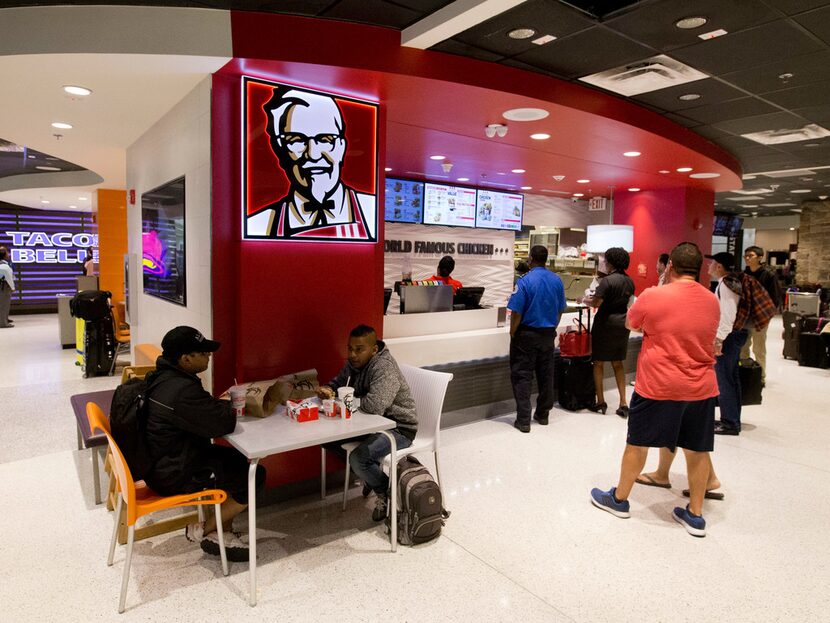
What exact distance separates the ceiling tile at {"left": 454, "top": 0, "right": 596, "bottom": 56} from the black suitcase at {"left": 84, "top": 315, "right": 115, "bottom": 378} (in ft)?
18.7

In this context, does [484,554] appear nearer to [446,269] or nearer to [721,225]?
[446,269]

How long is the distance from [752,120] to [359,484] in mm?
4921

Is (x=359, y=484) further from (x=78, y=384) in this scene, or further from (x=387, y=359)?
(x=78, y=384)

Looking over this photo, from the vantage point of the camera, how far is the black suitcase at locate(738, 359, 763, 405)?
16.6 ft

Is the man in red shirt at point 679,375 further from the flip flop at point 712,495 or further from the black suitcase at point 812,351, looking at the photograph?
the black suitcase at point 812,351

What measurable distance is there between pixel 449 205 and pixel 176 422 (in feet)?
21.7


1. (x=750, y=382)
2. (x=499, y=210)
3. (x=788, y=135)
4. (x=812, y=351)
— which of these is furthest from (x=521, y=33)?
(x=812, y=351)

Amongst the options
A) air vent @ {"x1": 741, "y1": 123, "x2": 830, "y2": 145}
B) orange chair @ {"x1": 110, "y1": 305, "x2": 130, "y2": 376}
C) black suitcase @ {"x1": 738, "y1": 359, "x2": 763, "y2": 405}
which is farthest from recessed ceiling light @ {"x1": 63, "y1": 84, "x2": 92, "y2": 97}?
air vent @ {"x1": 741, "y1": 123, "x2": 830, "y2": 145}

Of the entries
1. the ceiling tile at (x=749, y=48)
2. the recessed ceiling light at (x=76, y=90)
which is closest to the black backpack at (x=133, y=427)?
the recessed ceiling light at (x=76, y=90)

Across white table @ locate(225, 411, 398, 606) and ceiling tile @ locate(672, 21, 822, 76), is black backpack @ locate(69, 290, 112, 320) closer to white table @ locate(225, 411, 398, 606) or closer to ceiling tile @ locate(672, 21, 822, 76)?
white table @ locate(225, 411, 398, 606)

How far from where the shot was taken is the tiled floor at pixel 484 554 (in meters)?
2.48

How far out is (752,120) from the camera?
5.20 metres

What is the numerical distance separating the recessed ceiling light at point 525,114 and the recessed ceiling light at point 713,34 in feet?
3.70

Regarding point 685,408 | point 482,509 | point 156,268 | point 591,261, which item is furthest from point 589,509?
point 591,261
